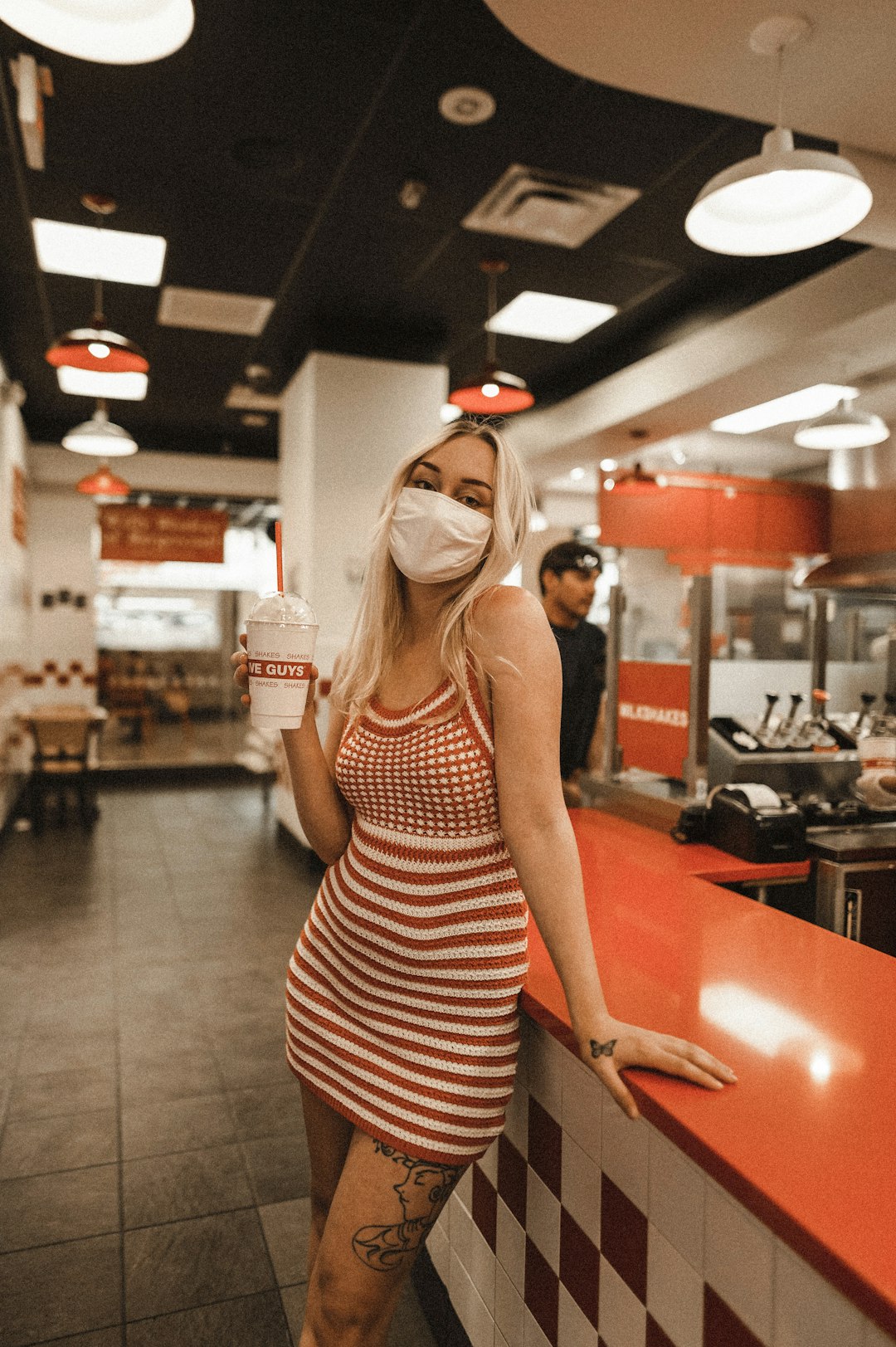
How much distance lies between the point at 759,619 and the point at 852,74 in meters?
7.41

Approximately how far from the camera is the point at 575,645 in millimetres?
3480

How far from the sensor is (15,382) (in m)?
7.36

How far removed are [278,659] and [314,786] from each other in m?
0.25

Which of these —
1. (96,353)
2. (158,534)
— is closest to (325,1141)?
(96,353)

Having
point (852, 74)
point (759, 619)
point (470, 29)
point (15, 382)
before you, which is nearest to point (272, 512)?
point (15, 382)

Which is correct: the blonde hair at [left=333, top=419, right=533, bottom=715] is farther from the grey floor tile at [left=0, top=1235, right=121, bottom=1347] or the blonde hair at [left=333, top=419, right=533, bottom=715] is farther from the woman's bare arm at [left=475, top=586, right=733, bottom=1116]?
the grey floor tile at [left=0, top=1235, right=121, bottom=1347]

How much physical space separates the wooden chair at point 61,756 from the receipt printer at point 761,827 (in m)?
5.92

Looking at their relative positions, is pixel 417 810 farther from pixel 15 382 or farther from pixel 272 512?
pixel 272 512

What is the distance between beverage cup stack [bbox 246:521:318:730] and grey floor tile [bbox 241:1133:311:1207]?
1771 millimetres

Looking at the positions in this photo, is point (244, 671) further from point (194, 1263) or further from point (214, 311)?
point (214, 311)

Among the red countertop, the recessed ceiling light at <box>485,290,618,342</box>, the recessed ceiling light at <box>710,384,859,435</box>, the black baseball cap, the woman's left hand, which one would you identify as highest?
the recessed ceiling light at <box>485,290,618,342</box>

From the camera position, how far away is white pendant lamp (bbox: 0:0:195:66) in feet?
6.46

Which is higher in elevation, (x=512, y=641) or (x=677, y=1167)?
(x=512, y=641)

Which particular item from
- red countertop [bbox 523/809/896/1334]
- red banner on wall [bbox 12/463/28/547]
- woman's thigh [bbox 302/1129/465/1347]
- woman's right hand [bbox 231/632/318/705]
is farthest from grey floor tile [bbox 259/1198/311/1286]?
red banner on wall [bbox 12/463/28/547]
